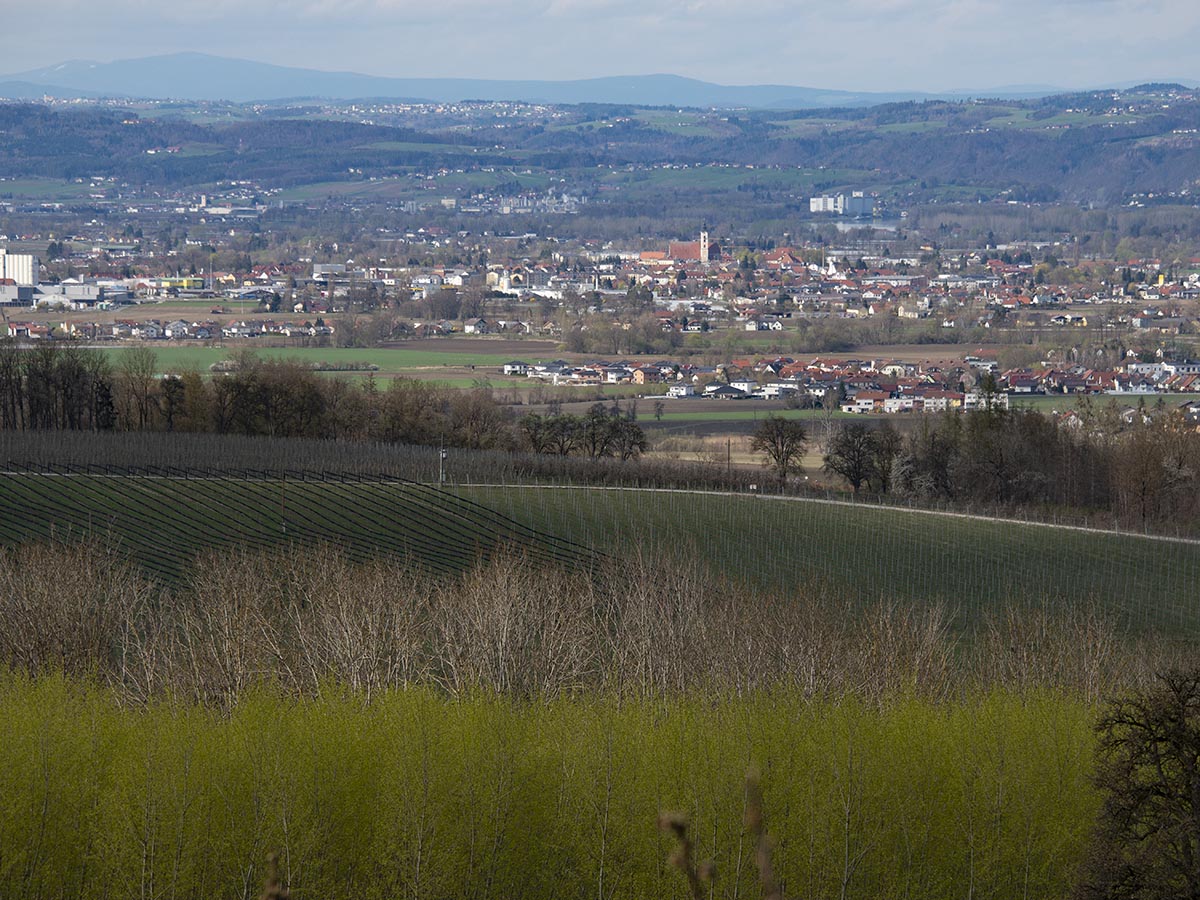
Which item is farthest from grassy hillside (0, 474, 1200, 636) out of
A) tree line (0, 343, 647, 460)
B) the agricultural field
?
the agricultural field

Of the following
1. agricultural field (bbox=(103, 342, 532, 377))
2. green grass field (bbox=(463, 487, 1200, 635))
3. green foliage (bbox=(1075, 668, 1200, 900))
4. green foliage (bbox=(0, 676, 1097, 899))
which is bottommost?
green grass field (bbox=(463, 487, 1200, 635))

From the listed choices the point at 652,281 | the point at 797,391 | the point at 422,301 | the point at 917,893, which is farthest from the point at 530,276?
the point at 917,893

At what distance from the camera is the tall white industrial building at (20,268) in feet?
536

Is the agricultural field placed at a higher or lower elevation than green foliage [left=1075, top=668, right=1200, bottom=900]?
lower

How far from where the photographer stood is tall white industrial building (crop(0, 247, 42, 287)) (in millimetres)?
163250

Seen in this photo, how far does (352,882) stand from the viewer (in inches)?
829

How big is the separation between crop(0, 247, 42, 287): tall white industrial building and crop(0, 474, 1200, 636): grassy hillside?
120320 mm

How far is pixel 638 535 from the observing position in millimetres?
48219

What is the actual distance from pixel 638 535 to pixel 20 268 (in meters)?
132

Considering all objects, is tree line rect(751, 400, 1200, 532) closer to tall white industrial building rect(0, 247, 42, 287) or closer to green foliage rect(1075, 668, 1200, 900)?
green foliage rect(1075, 668, 1200, 900)

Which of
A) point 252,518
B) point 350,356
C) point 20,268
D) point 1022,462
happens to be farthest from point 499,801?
point 20,268

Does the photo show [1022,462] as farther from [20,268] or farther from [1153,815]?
[20,268]

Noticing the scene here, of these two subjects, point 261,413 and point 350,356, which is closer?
point 261,413

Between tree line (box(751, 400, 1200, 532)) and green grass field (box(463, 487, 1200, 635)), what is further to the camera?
tree line (box(751, 400, 1200, 532))
